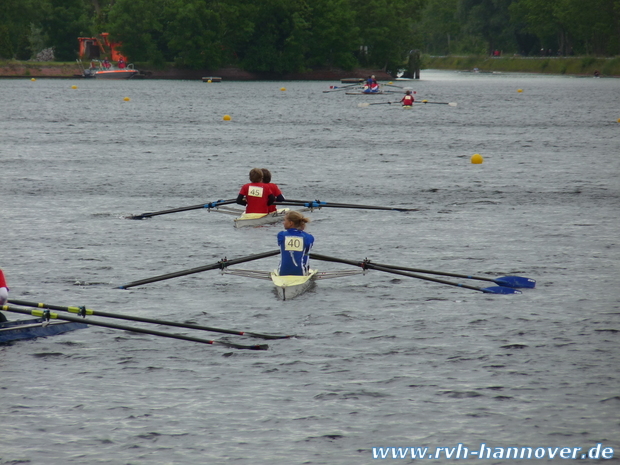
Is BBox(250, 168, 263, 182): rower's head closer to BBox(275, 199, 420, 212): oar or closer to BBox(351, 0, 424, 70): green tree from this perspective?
BBox(275, 199, 420, 212): oar

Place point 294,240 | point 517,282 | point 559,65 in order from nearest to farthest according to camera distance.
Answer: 1. point 294,240
2. point 517,282
3. point 559,65

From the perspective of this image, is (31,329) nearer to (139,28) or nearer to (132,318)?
(132,318)

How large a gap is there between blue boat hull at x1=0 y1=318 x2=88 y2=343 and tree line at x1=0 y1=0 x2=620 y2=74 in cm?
13223

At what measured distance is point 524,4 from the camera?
170375 mm

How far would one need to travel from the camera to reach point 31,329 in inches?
607

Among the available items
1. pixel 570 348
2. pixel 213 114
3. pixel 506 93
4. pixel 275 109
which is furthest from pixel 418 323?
pixel 506 93

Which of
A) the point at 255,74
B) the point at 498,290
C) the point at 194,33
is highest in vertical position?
the point at 194,33

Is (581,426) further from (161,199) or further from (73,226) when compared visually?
(161,199)

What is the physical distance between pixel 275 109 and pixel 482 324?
7209 centimetres

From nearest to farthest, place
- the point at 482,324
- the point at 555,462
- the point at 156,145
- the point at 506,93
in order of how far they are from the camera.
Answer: the point at 555,462 → the point at 482,324 → the point at 156,145 → the point at 506,93

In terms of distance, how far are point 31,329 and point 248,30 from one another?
13586cm

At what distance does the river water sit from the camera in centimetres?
1191

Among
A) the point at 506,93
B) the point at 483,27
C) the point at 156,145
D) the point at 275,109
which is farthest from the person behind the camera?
the point at 483,27

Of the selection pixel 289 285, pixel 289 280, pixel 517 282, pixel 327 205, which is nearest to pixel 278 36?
pixel 327 205
